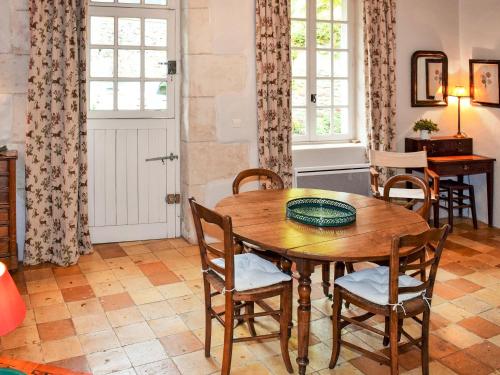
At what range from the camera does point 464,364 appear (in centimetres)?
304

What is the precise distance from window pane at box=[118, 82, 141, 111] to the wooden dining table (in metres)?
2.12

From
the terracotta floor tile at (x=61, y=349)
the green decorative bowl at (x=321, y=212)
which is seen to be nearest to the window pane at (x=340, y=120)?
the green decorative bowl at (x=321, y=212)

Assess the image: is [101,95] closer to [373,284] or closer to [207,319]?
[207,319]

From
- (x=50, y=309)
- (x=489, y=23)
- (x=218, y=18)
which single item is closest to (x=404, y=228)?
(x=50, y=309)

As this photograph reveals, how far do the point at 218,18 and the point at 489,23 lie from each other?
2997 millimetres

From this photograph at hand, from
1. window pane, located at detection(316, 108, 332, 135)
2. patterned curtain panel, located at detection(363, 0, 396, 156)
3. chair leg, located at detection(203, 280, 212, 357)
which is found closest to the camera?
chair leg, located at detection(203, 280, 212, 357)

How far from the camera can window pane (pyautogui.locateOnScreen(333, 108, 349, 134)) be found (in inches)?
240

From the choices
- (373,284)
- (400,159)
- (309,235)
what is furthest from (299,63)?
(373,284)

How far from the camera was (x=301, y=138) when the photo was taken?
5949mm

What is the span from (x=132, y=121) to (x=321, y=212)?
2.64m

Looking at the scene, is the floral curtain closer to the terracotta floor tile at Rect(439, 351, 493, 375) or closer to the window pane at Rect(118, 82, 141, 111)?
the window pane at Rect(118, 82, 141, 111)

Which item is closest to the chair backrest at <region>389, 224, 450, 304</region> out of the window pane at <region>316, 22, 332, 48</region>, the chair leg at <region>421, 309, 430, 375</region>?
the chair leg at <region>421, 309, 430, 375</region>

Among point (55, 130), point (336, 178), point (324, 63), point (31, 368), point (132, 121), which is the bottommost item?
point (31, 368)

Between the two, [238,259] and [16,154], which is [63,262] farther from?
[238,259]
